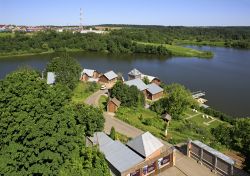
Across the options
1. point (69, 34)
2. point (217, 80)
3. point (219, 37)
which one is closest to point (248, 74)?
point (217, 80)

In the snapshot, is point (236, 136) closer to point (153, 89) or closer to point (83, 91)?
point (153, 89)

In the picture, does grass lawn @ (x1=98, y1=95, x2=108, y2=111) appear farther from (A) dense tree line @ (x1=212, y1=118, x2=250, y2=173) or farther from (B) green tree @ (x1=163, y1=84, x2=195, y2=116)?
(A) dense tree line @ (x1=212, y1=118, x2=250, y2=173)

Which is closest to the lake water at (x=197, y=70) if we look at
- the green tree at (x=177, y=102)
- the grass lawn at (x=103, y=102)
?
the green tree at (x=177, y=102)

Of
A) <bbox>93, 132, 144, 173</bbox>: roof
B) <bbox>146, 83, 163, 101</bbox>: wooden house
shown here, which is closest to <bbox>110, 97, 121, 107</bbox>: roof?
<bbox>146, 83, 163, 101</bbox>: wooden house

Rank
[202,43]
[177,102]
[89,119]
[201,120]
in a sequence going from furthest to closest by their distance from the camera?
Answer: [202,43]
[201,120]
[177,102]
[89,119]

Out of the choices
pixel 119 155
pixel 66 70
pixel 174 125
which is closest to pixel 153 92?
pixel 174 125
